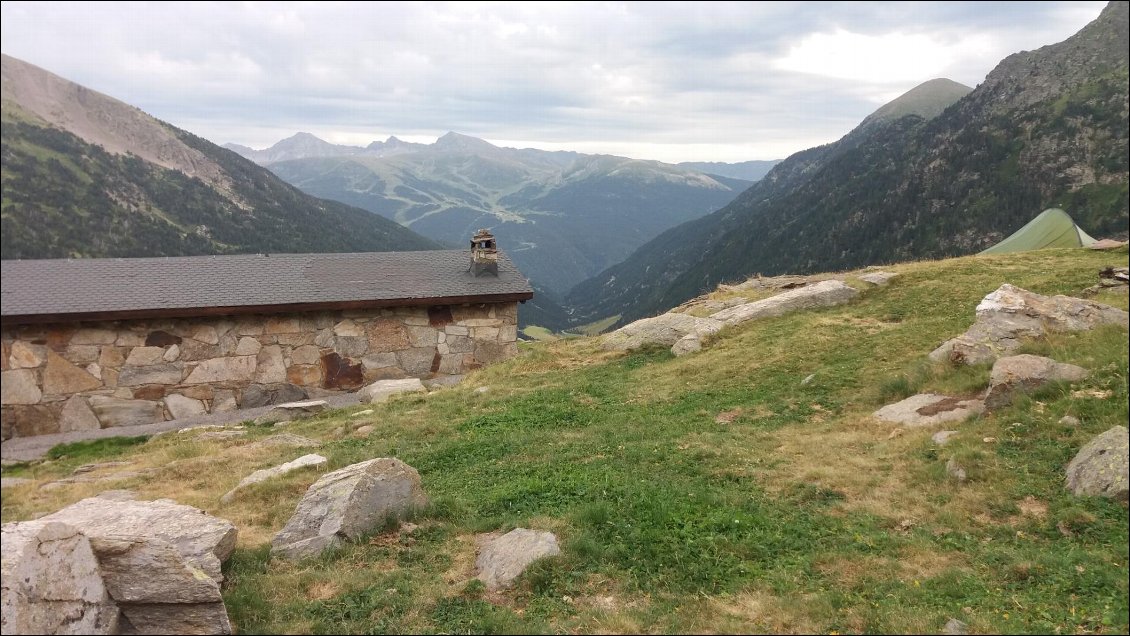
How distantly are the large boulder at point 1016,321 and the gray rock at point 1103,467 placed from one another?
396 centimetres

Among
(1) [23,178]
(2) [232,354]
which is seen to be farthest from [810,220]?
(1) [23,178]

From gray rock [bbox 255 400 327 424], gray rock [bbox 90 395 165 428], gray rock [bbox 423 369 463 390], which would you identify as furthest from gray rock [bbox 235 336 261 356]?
gray rock [bbox 423 369 463 390]

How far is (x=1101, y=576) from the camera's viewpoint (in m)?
5.24

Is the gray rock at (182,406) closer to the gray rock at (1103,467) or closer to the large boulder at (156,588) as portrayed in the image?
the large boulder at (156,588)

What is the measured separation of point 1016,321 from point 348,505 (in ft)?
39.0

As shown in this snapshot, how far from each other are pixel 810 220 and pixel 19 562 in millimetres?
180992

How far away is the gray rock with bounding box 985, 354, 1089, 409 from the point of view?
888 centimetres

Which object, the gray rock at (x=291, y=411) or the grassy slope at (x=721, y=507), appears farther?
the gray rock at (x=291, y=411)

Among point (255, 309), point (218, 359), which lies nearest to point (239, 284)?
point (255, 309)

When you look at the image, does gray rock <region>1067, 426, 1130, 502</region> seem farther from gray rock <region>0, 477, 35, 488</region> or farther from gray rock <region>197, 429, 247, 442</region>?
gray rock <region>0, 477, 35, 488</region>

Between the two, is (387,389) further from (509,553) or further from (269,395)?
(509,553)

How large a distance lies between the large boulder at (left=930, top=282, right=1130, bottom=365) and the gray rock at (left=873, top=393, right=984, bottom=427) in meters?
1.25

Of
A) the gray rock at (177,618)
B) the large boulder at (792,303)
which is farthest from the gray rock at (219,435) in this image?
the large boulder at (792,303)

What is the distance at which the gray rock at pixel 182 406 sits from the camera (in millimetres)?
15891
